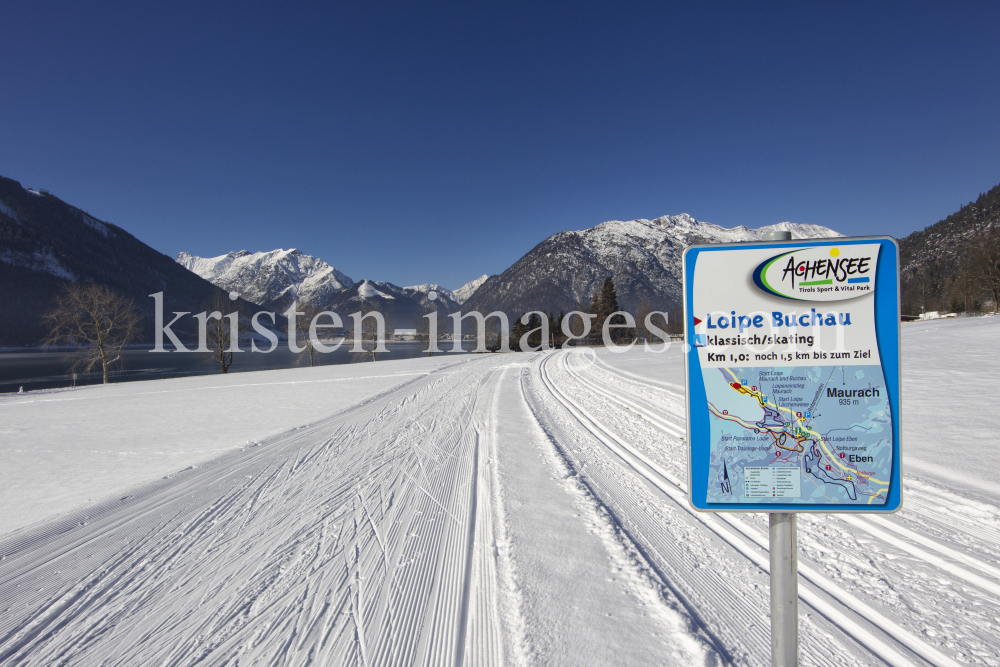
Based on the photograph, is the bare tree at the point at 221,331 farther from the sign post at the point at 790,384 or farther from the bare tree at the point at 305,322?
the sign post at the point at 790,384

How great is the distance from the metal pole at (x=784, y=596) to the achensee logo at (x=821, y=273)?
888 mm

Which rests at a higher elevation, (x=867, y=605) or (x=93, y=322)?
(x=93, y=322)

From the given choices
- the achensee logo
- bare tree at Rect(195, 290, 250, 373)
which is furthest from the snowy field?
bare tree at Rect(195, 290, 250, 373)

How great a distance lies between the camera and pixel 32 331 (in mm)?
87062

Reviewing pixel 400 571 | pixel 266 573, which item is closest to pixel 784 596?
pixel 400 571

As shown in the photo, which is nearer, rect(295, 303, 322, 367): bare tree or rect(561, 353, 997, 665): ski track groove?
rect(561, 353, 997, 665): ski track groove

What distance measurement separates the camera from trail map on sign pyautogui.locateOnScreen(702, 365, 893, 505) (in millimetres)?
1507

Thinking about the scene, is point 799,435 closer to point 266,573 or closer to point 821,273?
point 821,273

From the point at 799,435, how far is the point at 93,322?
37.6 m

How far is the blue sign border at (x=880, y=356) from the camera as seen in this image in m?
1.47

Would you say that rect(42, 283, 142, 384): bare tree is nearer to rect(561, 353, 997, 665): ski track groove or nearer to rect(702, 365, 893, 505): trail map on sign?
rect(561, 353, 997, 665): ski track groove

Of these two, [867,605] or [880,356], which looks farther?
[867,605]

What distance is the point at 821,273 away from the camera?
5.23 feet

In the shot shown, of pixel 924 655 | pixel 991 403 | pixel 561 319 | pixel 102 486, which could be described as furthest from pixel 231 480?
pixel 561 319
